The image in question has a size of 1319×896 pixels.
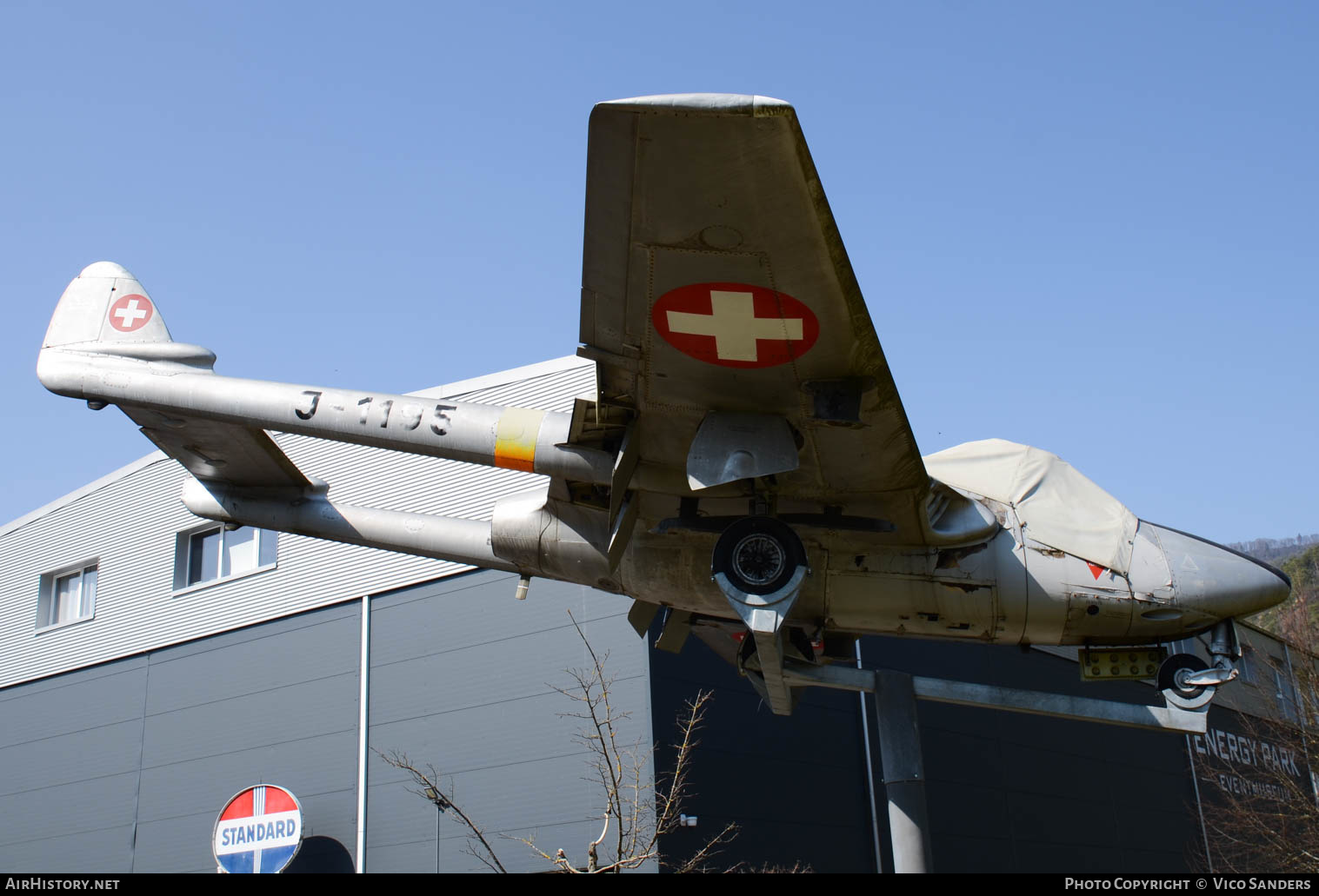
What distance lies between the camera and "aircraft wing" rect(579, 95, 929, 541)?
6.46 m

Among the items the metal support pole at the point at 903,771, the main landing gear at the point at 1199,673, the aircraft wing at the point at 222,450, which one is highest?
the aircraft wing at the point at 222,450

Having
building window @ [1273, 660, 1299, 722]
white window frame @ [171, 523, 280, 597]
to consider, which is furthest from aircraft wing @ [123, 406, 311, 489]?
building window @ [1273, 660, 1299, 722]

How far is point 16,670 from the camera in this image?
94.2 feet

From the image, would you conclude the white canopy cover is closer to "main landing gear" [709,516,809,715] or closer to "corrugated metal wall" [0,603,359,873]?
"main landing gear" [709,516,809,715]

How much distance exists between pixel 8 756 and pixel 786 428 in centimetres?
2728

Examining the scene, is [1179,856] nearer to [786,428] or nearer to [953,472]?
[953,472]

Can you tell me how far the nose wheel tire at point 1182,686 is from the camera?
362 inches

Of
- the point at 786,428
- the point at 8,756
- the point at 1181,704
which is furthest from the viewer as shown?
the point at 8,756

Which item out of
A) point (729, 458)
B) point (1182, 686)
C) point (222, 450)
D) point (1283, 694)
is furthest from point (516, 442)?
point (1283, 694)

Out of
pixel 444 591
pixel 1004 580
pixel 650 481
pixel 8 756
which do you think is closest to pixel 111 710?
pixel 8 756

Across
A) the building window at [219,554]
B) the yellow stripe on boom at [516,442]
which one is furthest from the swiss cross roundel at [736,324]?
the building window at [219,554]

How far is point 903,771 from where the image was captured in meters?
9.48

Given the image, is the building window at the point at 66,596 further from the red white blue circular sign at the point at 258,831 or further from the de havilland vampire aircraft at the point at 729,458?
the de havilland vampire aircraft at the point at 729,458

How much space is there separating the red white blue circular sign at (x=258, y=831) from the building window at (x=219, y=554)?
5219 mm
